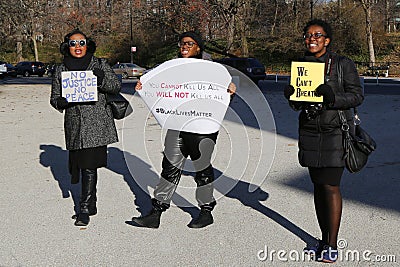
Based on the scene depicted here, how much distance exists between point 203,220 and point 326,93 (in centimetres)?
203

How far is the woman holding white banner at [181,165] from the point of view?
5695mm

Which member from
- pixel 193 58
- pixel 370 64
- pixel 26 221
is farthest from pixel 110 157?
pixel 370 64

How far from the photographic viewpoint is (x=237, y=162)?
30.5 ft

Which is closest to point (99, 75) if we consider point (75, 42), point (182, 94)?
point (75, 42)

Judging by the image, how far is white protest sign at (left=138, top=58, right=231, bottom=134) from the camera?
5555 mm

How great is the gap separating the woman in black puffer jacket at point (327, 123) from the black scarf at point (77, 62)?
2245mm

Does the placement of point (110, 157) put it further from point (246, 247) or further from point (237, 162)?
point (246, 247)

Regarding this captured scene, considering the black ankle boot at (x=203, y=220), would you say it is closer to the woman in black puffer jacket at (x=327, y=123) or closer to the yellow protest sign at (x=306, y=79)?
the woman in black puffer jacket at (x=327, y=123)

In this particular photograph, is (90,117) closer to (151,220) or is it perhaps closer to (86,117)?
(86,117)

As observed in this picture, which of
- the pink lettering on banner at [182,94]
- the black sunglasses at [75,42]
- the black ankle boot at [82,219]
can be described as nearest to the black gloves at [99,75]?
the black sunglasses at [75,42]

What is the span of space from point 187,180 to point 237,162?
161cm

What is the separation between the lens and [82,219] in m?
5.94

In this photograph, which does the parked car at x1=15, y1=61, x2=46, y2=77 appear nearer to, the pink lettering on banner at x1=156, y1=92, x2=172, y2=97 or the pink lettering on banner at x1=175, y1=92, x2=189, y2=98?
the pink lettering on banner at x1=156, y1=92, x2=172, y2=97

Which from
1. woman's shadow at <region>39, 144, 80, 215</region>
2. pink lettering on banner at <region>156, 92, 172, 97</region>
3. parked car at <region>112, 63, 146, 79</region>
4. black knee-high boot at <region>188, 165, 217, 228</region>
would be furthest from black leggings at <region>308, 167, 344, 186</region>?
parked car at <region>112, 63, 146, 79</region>
